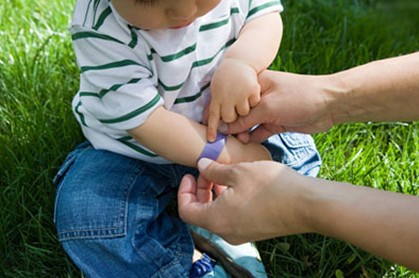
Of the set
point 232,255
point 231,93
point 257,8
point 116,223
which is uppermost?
point 257,8

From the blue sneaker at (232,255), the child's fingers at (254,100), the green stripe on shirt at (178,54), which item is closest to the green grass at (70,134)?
the blue sneaker at (232,255)

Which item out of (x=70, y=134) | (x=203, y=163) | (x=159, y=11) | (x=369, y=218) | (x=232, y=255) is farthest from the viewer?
(x=70, y=134)

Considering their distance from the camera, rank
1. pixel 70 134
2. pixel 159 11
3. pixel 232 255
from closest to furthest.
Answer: pixel 159 11 < pixel 232 255 < pixel 70 134

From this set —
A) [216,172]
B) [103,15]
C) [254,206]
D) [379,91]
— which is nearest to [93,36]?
[103,15]

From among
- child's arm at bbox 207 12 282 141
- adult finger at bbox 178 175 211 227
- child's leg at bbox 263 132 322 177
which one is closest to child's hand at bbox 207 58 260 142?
child's arm at bbox 207 12 282 141

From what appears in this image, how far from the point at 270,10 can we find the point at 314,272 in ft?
2.09

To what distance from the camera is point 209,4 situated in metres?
1.16

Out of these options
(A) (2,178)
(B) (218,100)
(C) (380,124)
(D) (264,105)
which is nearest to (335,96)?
(D) (264,105)

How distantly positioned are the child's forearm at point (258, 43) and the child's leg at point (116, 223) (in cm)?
38

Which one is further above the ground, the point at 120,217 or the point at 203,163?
the point at 203,163

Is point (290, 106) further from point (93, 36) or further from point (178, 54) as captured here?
point (93, 36)

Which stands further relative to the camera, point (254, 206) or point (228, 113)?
point (228, 113)

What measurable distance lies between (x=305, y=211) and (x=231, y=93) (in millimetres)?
354

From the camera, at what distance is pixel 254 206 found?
42.5 inches
